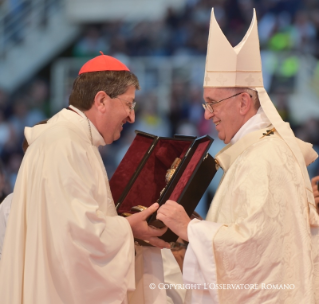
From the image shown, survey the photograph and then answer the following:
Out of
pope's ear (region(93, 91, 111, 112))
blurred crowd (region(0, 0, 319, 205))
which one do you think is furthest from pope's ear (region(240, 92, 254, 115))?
blurred crowd (region(0, 0, 319, 205))

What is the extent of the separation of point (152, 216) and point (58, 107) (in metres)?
5.10

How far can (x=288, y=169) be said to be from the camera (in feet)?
9.57

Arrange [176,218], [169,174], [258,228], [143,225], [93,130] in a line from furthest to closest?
[169,174] → [93,130] → [143,225] → [176,218] → [258,228]

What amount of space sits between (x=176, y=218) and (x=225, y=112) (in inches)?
30.0

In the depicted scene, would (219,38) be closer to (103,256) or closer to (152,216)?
(152,216)

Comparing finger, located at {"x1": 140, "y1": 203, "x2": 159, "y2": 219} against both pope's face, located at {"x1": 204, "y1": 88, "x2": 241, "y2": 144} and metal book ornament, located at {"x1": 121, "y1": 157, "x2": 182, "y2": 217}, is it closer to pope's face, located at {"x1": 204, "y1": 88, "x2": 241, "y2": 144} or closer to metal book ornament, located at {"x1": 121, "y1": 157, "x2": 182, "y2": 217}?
metal book ornament, located at {"x1": 121, "y1": 157, "x2": 182, "y2": 217}

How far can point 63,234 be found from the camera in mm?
2842

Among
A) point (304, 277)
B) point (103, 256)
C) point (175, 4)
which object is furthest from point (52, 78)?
point (304, 277)

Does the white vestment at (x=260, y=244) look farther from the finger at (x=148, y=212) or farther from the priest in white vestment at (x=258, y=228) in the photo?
the finger at (x=148, y=212)

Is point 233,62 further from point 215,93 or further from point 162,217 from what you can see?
point 162,217

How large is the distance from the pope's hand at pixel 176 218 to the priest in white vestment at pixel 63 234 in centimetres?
21

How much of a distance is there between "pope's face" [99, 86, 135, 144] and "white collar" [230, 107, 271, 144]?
76cm

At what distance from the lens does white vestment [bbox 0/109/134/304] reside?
2.86m

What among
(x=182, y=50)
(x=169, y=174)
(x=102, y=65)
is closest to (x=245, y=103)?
(x=169, y=174)
